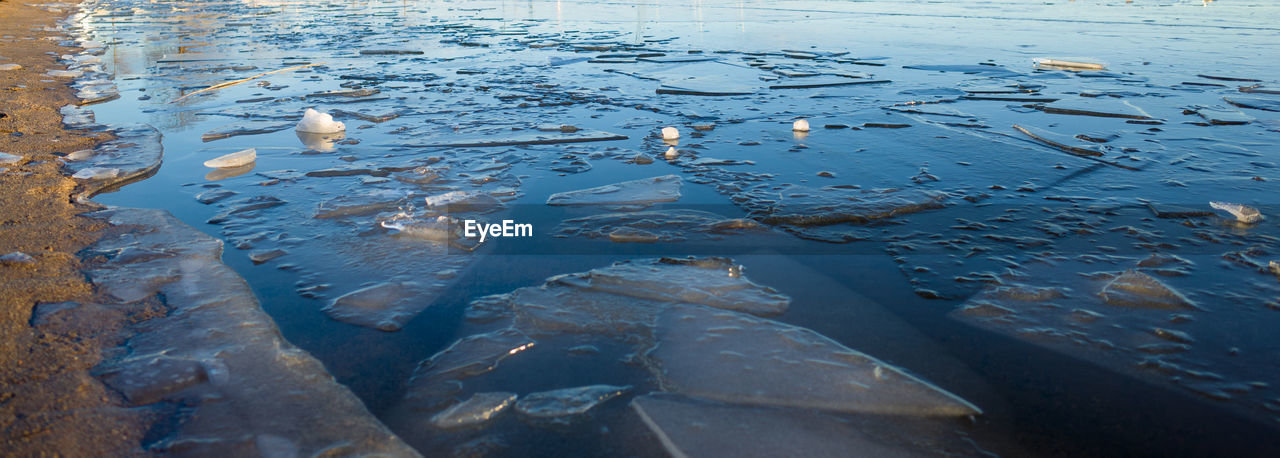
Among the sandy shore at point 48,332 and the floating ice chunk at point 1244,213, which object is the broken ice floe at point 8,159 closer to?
the sandy shore at point 48,332

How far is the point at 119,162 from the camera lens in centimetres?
358

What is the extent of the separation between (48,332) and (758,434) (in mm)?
1721

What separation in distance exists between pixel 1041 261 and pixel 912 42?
291 inches

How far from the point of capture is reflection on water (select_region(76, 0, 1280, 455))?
62.6 inches

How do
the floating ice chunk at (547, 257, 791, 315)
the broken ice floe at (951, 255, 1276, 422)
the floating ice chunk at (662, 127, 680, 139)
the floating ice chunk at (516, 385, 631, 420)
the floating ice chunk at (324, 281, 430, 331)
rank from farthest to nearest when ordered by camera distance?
the floating ice chunk at (662, 127, 680, 139) → the floating ice chunk at (547, 257, 791, 315) → the floating ice chunk at (324, 281, 430, 331) → the broken ice floe at (951, 255, 1276, 422) → the floating ice chunk at (516, 385, 631, 420)

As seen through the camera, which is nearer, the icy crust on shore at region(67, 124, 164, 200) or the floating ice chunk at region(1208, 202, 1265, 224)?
the floating ice chunk at region(1208, 202, 1265, 224)

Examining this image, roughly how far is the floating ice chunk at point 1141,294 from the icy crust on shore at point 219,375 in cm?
188

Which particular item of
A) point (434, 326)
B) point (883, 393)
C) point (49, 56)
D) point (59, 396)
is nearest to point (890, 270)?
point (883, 393)

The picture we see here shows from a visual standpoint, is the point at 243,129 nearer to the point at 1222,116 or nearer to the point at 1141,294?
the point at 1141,294

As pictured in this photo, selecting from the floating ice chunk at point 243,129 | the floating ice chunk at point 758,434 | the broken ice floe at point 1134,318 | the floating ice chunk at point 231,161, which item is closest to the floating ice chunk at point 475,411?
the floating ice chunk at point 758,434

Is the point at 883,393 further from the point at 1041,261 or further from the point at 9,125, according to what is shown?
the point at 9,125

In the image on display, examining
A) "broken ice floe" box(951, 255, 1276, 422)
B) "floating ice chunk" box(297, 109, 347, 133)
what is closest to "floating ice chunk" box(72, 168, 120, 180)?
"floating ice chunk" box(297, 109, 347, 133)

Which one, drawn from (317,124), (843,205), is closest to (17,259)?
(317,124)

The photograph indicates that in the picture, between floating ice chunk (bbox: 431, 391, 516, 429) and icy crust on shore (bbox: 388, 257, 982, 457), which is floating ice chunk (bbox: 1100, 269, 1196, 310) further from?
floating ice chunk (bbox: 431, 391, 516, 429)
